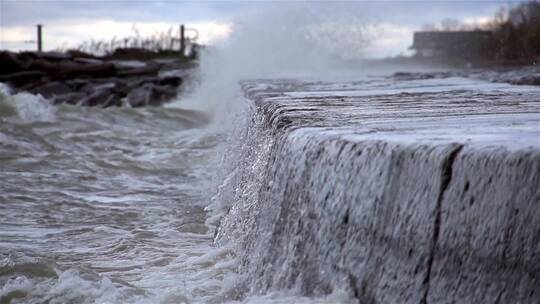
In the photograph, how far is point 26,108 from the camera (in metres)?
12.4

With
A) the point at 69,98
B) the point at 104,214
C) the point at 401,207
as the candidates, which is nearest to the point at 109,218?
the point at 104,214

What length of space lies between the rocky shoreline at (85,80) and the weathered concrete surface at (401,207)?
1523cm

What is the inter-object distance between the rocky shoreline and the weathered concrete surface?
50.0 feet

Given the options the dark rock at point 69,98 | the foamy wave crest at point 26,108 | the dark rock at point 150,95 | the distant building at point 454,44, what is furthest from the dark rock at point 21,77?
the distant building at point 454,44

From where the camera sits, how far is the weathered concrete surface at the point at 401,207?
67.1 inches

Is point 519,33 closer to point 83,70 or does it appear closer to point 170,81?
point 170,81

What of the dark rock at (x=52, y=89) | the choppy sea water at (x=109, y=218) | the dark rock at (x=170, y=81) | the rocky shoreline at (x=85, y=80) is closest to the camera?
the choppy sea water at (x=109, y=218)

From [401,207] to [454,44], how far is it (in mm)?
20624

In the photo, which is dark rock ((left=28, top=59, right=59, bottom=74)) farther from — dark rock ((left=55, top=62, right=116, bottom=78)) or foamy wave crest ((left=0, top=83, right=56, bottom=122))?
foamy wave crest ((left=0, top=83, right=56, bottom=122))

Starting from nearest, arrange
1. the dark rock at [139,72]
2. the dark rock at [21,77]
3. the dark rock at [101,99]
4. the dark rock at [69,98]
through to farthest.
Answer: the dark rock at [101,99], the dark rock at [69,98], the dark rock at [21,77], the dark rock at [139,72]

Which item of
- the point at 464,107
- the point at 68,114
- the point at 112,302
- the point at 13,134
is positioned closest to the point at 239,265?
the point at 112,302

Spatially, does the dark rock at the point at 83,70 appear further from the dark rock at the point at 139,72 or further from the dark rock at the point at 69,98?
the dark rock at the point at 69,98

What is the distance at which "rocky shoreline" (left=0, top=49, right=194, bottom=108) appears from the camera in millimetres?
18953

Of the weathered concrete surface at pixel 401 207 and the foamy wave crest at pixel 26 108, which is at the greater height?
the weathered concrete surface at pixel 401 207
